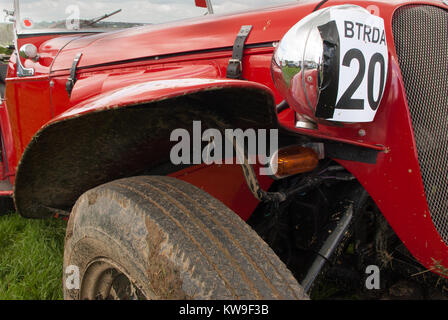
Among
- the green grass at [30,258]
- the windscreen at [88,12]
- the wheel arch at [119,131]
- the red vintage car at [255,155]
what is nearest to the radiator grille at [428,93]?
the red vintage car at [255,155]

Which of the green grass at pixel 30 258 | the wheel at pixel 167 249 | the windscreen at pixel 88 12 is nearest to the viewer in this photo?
the wheel at pixel 167 249

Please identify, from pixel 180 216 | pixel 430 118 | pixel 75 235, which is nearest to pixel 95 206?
pixel 75 235

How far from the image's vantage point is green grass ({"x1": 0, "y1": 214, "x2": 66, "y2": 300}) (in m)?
1.99

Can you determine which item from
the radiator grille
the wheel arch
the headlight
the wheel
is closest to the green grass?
the wheel arch

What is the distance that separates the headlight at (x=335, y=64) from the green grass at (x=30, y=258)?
158cm

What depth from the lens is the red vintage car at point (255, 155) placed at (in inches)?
38.5

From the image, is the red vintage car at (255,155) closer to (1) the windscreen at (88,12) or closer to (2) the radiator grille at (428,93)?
(2) the radiator grille at (428,93)

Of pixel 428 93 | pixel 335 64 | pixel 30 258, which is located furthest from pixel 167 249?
pixel 30 258

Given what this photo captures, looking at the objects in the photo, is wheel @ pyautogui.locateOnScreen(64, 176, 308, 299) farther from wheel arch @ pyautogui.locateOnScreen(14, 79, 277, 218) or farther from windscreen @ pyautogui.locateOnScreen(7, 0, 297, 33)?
windscreen @ pyautogui.locateOnScreen(7, 0, 297, 33)

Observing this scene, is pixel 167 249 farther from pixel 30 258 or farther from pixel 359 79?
pixel 30 258

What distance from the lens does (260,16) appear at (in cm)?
153

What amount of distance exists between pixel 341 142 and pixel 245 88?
0.45 metres

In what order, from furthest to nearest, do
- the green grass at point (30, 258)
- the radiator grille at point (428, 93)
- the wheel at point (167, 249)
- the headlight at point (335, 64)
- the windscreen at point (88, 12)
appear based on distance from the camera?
the windscreen at point (88, 12), the green grass at point (30, 258), the radiator grille at point (428, 93), the headlight at point (335, 64), the wheel at point (167, 249)
